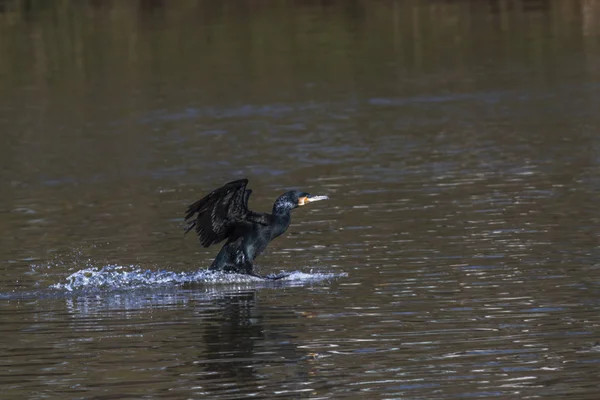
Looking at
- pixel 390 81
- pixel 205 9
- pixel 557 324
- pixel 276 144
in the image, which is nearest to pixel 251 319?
pixel 557 324

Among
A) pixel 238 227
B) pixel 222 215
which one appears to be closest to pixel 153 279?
pixel 222 215

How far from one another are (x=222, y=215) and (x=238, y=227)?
267mm

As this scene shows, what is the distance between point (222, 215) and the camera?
16.1m

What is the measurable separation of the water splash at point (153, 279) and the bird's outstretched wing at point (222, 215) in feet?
1.46

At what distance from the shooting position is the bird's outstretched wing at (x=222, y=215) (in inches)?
623

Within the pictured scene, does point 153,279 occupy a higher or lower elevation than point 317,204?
higher

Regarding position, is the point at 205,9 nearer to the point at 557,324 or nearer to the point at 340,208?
the point at 340,208

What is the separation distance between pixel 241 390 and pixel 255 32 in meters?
29.2

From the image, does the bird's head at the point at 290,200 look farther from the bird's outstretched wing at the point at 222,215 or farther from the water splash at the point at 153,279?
the water splash at the point at 153,279

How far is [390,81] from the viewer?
3186cm

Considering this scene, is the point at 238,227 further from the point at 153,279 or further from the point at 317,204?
the point at 317,204

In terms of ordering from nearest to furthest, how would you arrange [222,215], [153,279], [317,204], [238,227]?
[153,279] < [222,215] < [238,227] < [317,204]

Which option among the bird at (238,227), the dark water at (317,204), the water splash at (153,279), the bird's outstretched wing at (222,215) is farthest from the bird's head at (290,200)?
the water splash at (153,279)

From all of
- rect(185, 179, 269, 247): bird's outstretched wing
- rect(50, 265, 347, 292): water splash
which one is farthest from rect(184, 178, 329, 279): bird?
rect(50, 265, 347, 292): water splash
